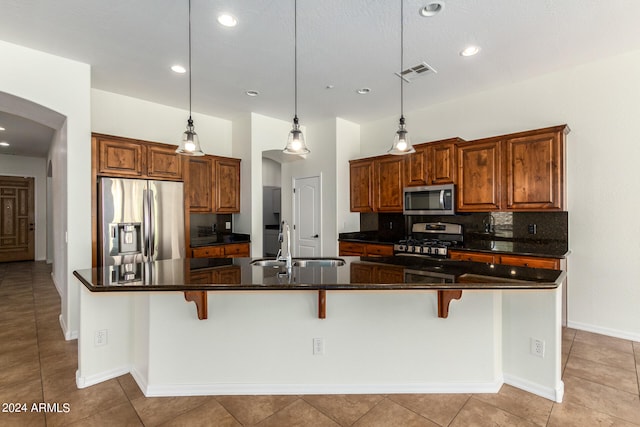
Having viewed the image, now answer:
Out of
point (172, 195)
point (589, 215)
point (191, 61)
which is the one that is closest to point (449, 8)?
point (191, 61)

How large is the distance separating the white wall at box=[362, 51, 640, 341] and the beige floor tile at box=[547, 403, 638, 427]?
1.82 metres

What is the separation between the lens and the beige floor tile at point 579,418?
1957mm

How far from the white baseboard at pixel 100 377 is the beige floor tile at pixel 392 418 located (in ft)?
6.18

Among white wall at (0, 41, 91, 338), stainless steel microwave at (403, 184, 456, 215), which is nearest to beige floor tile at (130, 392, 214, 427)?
white wall at (0, 41, 91, 338)

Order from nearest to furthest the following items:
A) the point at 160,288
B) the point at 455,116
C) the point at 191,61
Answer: the point at 160,288 → the point at 191,61 → the point at 455,116

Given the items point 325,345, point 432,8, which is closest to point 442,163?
point 432,8

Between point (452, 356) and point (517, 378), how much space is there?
0.53 metres

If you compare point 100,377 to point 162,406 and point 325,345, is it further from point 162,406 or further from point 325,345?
point 325,345

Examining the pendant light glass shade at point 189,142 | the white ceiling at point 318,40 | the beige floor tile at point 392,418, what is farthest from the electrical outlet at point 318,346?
the white ceiling at point 318,40

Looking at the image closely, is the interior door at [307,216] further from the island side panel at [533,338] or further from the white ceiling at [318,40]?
the island side panel at [533,338]

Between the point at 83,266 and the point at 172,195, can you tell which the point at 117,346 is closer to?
the point at 83,266

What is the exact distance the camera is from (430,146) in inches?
171

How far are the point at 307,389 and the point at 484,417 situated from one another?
115 cm

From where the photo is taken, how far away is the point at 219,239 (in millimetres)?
4996
